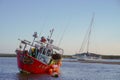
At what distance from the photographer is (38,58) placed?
1501 inches

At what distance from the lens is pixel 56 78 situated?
36.2 meters

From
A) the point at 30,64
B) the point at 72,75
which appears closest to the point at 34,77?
the point at 30,64

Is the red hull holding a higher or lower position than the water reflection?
higher

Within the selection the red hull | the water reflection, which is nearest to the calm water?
the water reflection

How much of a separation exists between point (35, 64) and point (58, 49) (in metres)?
5.21

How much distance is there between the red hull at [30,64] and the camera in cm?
3716

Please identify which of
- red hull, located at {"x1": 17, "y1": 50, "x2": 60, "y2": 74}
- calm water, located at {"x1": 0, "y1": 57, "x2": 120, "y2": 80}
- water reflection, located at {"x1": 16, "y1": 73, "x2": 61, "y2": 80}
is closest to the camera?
water reflection, located at {"x1": 16, "y1": 73, "x2": 61, "y2": 80}

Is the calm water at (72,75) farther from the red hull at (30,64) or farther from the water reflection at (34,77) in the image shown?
the red hull at (30,64)

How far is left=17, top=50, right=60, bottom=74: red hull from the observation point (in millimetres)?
37159

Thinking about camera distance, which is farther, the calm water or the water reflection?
the calm water

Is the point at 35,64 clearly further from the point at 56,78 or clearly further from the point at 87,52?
the point at 87,52

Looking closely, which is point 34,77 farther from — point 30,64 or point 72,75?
point 72,75

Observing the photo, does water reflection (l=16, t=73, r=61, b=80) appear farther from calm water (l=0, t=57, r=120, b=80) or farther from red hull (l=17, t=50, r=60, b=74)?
red hull (l=17, t=50, r=60, b=74)

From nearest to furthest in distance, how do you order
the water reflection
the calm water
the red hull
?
the water reflection
the calm water
the red hull
